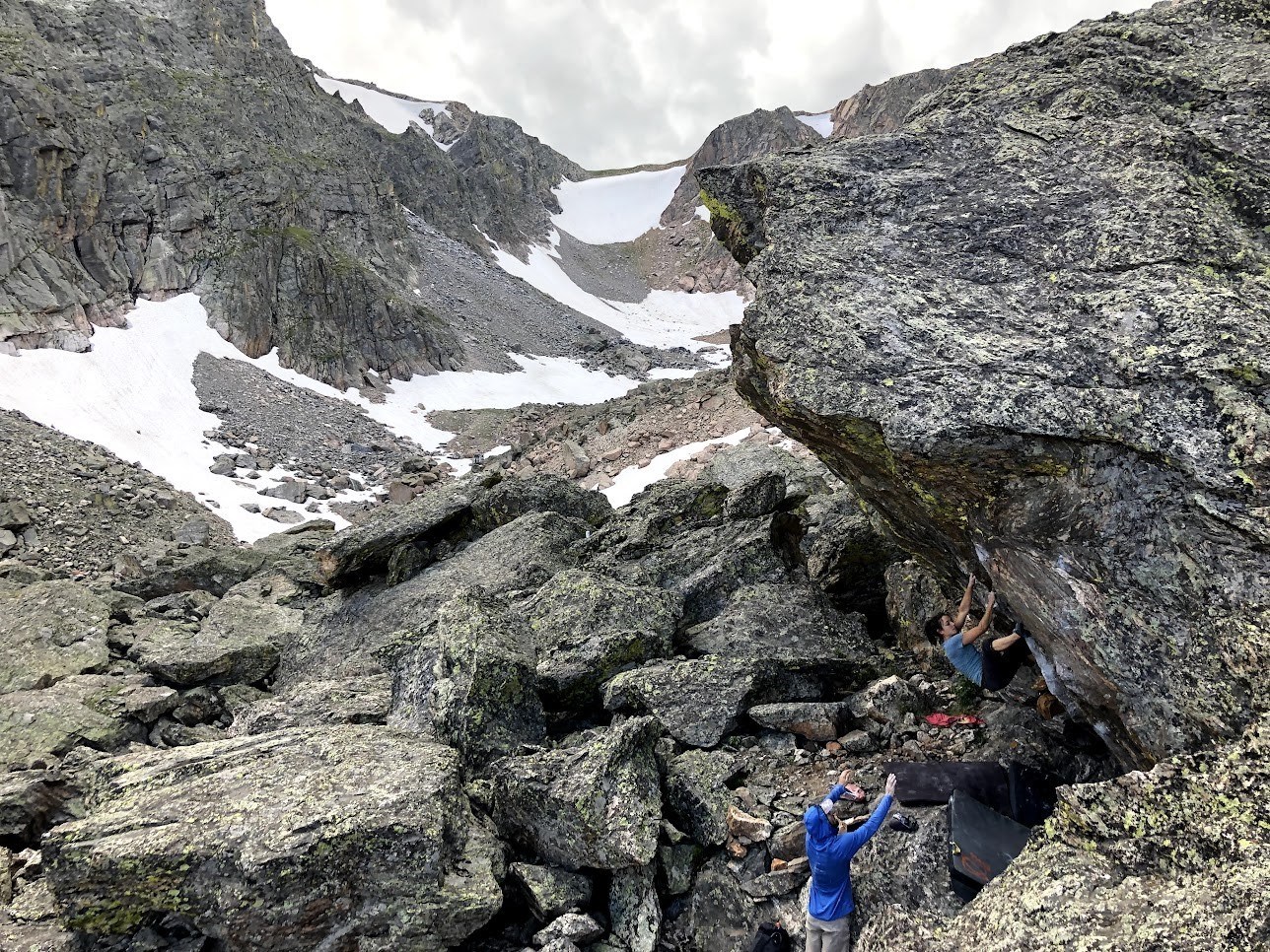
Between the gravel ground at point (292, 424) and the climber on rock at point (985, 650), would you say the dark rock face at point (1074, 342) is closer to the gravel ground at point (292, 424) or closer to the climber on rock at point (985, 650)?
the climber on rock at point (985, 650)

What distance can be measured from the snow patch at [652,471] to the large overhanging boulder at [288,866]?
17.3 m

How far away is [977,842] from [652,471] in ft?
67.6

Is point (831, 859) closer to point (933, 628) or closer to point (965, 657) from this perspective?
point (965, 657)

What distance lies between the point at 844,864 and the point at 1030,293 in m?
6.09

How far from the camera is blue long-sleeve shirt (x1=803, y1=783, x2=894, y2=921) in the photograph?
21.3ft

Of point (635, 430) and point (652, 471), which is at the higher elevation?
point (635, 430)

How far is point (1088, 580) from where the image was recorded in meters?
6.21

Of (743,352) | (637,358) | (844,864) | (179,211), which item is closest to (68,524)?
(743,352)

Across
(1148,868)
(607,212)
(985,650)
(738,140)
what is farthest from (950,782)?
(607,212)

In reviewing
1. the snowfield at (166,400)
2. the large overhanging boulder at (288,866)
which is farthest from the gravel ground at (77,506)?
the large overhanging boulder at (288,866)

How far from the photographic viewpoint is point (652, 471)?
26469 mm

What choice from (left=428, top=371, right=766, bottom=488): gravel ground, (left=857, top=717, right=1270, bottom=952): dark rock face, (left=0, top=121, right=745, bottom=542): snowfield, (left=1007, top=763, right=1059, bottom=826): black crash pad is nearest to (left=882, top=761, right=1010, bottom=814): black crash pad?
(left=1007, top=763, right=1059, bottom=826): black crash pad

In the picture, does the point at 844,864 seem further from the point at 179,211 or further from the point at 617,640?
the point at 179,211

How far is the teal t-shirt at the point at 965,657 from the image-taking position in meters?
8.45
